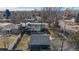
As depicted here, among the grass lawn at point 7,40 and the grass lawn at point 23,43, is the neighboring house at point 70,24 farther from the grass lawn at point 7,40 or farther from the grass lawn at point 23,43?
the grass lawn at point 7,40

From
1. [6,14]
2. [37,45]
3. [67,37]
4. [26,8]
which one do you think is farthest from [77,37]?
[6,14]

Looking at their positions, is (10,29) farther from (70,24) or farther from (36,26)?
(70,24)

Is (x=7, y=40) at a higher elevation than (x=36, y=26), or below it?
below

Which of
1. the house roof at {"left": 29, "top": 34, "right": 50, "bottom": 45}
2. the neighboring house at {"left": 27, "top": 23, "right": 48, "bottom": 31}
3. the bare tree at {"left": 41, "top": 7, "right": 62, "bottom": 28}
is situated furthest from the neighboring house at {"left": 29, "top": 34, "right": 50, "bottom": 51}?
the bare tree at {"left": 41, "top": 7, "right": 62, "bottom": 28}

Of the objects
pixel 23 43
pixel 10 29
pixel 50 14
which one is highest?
pixel 50 14

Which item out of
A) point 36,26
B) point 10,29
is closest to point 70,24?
point 36,26

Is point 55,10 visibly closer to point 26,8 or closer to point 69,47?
point 26,8

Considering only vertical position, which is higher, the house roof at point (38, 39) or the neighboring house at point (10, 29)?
the neighboring house at point (10, 29)

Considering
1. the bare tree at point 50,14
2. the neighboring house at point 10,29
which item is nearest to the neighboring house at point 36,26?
the bare tree at point 50,14
